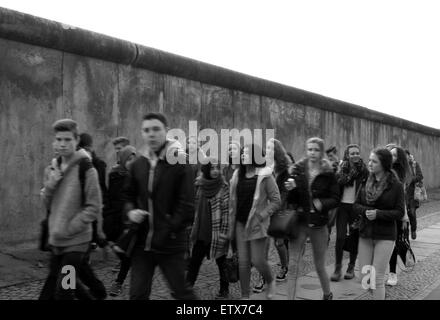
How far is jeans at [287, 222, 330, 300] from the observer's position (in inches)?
184

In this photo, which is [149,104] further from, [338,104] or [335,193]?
[338,104]

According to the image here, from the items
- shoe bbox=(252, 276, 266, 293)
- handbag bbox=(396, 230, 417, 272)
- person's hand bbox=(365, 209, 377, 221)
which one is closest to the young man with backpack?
shoe bbox=(252, 276, 266, 293)

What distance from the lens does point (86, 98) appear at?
7.17 metres

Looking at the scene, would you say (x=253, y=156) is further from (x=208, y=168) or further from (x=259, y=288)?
(x=259, y=288)

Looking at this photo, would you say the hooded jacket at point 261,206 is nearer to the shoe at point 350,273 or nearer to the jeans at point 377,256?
the jeans at point 377,256

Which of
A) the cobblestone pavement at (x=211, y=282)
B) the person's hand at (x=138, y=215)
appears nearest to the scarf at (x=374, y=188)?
the cobblestone pavement at (x=211, y=282)

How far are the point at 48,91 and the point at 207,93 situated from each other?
3418 millimetres

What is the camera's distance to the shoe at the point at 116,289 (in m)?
5.08

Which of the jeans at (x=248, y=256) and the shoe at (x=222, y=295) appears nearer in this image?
the jeans at (x=248, y=256)

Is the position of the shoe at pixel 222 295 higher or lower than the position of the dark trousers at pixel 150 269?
lower

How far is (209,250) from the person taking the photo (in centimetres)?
517

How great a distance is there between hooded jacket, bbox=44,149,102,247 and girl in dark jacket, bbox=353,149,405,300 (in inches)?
→ 100
